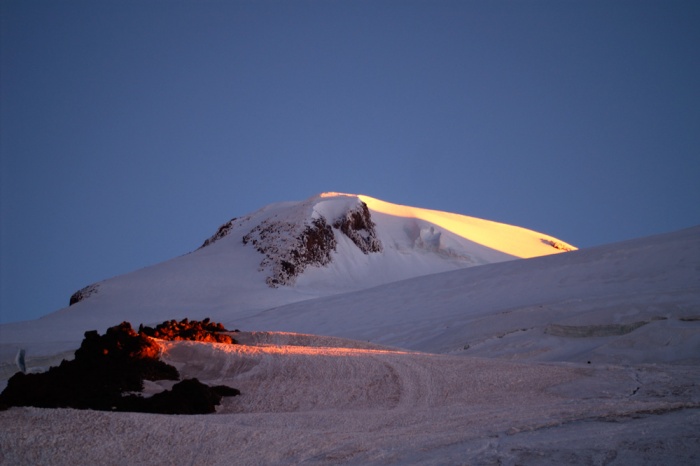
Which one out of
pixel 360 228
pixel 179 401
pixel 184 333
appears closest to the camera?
pixel 179 401

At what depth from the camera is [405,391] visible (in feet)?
17.6

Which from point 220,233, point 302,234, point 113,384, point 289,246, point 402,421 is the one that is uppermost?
point 220,233

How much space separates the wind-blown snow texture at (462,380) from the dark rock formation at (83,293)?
1552 centimetres

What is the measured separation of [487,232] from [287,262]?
17.4 m

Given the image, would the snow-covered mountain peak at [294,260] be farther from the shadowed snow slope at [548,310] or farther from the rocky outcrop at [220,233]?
the shadowed snow slope at [548,310]

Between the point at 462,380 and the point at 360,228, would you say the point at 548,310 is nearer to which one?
the point at 462,380

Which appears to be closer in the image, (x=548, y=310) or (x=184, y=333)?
(x=184, y=333)

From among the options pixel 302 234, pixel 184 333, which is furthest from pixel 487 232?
pixel 184 333

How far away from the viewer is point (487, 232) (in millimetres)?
43719

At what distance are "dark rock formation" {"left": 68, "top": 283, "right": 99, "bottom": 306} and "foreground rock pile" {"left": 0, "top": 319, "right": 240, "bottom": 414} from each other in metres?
25.5

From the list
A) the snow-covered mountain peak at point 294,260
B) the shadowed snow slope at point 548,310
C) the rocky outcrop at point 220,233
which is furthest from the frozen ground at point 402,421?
the rocky outcrop at point 220,233

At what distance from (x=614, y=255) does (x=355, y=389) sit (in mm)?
9722

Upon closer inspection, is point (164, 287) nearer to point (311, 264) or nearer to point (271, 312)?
point (311, 264)

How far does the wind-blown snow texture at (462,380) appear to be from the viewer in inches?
136
